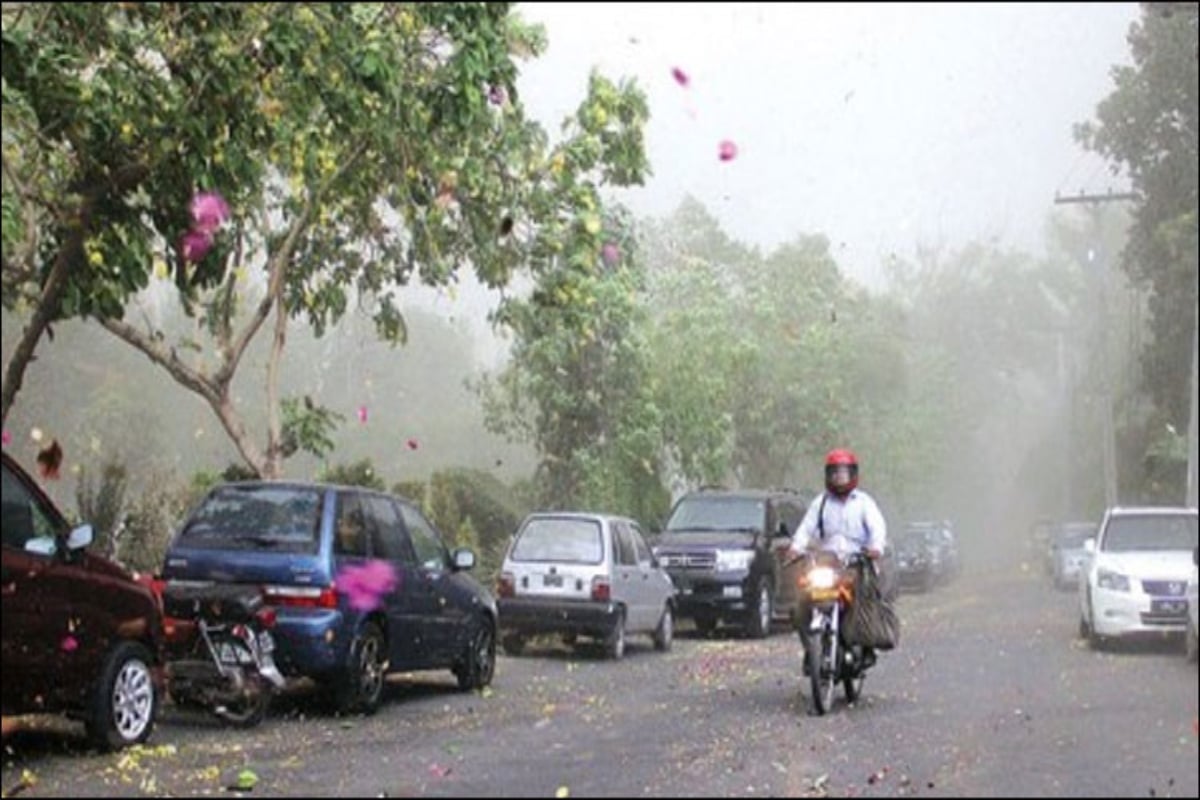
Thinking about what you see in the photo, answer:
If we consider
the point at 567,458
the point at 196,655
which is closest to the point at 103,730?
the point at 196,655

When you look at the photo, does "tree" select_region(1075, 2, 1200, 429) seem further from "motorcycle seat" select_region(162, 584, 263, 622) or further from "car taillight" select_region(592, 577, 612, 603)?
"car taillight" select_region(592, 577, 612, 603)

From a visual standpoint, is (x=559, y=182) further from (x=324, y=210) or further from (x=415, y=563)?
(x=415, y=563)

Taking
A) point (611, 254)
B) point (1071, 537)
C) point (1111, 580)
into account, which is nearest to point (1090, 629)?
point (1111, 580)

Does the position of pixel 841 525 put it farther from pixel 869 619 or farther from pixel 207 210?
pixel 207 210

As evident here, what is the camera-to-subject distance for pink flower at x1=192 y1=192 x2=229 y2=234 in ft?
37.5

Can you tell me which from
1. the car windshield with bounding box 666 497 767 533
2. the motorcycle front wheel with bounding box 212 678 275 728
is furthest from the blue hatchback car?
the car windshield with bounding box 666 497 767 533

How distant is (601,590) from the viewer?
17672 millimetres

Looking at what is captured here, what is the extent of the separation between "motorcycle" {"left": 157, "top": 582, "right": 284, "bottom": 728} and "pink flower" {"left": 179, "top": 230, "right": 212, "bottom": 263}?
269cm

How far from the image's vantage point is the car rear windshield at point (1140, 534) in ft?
51.9

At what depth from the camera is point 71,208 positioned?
11094 mm

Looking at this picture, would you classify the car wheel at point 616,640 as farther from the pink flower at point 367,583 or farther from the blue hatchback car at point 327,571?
the pink flower at point 367,583

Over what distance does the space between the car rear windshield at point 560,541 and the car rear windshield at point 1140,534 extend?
581 centimetres

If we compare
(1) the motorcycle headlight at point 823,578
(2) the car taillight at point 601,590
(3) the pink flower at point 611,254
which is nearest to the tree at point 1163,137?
(1) the motorcycle headlight at point 823,578

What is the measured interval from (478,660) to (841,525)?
4160 mm
